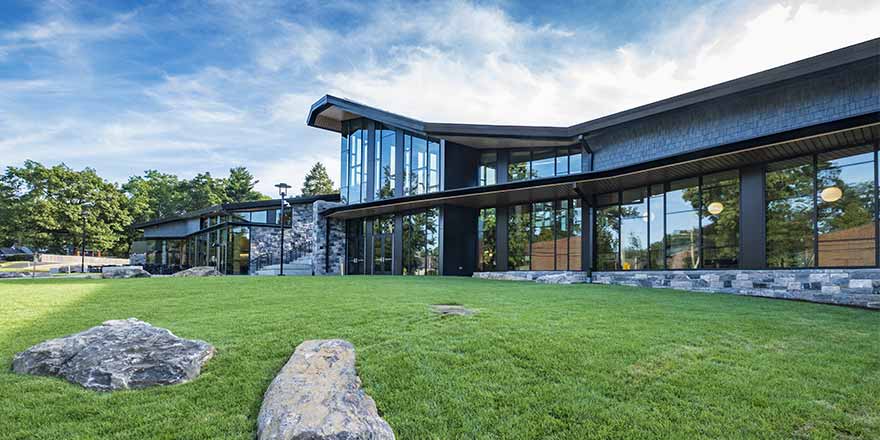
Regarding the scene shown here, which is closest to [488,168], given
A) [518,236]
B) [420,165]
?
[420,165]

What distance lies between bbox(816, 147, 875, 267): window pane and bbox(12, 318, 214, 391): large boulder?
42.4ft

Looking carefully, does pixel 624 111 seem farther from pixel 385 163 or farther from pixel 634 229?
pixel 385 163

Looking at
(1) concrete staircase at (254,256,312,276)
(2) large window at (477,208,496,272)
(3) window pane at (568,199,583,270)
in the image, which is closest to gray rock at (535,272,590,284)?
(3) window pane at (568,199,583,270)

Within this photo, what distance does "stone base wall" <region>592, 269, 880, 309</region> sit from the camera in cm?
888

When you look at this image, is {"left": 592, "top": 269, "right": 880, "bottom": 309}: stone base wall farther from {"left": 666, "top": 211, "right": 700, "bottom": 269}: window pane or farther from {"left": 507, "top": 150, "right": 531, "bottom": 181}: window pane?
{"left": 507, "top": 150, "right": 531, "bottom": 181}: window pane

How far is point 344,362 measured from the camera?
3.92 metres

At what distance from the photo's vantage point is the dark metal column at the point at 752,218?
37.8 feet

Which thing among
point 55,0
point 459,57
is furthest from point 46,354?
point 459,57

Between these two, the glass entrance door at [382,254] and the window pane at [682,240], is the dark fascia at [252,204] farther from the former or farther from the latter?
the window pane at [682,240]

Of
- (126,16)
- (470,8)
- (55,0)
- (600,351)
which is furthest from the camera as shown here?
(470,8)

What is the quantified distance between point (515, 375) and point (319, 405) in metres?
1.79

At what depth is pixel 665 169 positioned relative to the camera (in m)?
12.6

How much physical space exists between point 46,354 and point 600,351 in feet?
17.2

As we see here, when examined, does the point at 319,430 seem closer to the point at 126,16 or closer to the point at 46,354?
the point at 46,354
